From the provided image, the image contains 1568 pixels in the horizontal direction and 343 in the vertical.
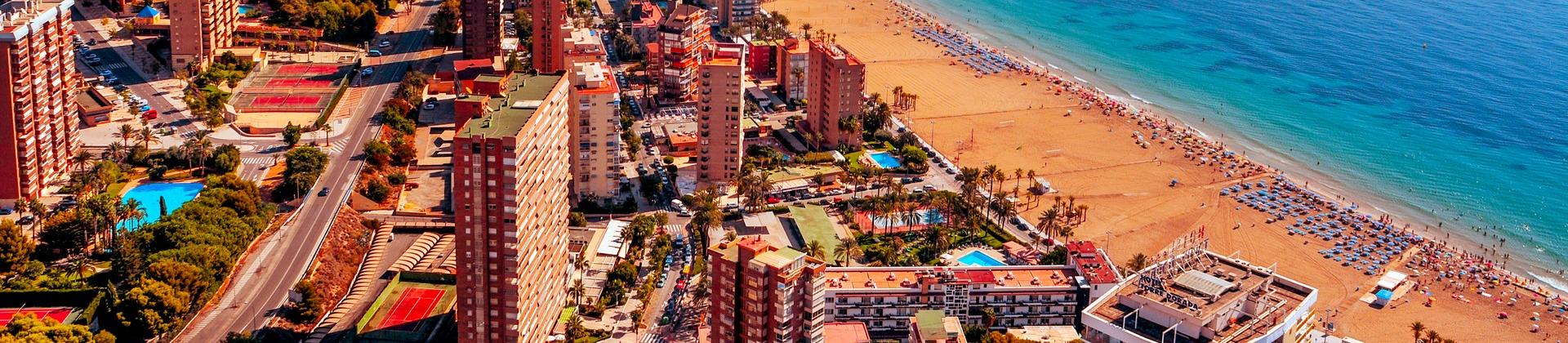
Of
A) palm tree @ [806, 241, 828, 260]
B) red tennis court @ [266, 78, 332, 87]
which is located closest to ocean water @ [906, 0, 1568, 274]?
palm tree @ [806, 241, 828, 260]

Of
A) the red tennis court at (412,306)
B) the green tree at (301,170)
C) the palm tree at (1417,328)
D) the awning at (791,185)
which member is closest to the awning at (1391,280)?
the palm tree at (1417,328)

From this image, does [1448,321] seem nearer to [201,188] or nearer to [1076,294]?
[1076,294]

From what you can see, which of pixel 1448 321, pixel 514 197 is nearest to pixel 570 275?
pixel 514 197

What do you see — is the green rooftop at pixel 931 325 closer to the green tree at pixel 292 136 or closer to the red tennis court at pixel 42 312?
the red tennis court at pixel 42 312

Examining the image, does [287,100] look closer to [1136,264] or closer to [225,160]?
[225,160]

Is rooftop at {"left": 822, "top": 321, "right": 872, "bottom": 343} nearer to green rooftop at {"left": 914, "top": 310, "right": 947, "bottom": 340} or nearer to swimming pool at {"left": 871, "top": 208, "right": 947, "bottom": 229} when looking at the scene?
green rooftop at {"left": 914, "top": 310, "right": 947, "bottom": 340}
